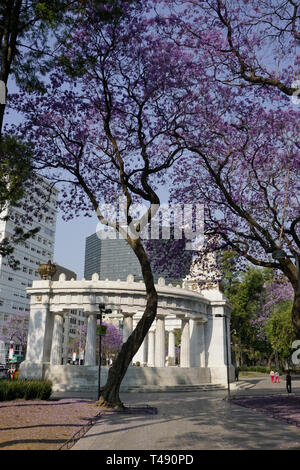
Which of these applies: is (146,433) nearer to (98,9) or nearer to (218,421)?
(218,421)

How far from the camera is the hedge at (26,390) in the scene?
1930 centimetres

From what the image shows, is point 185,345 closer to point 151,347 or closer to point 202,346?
point 202,346

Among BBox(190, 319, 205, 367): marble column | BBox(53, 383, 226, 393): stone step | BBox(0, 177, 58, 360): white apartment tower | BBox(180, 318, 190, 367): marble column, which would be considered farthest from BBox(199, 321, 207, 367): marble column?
BBox(0, 177, 58, 360): white apartment tower

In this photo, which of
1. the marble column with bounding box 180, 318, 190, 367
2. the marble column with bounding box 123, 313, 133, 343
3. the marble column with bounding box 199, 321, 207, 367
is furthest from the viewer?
the marble column with bounding box 199, 321, 207, 367

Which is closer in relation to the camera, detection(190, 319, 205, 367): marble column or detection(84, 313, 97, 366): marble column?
detection(84, 313, 97, 366): marble column

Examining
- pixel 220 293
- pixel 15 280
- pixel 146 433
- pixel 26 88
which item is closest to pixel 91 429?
pixel 146 433

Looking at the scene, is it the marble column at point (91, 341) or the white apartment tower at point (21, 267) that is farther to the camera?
the white apartment tower at point (21, 267)

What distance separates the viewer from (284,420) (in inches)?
564

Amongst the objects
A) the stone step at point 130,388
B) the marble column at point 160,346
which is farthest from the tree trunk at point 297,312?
the marble column at point 160,346

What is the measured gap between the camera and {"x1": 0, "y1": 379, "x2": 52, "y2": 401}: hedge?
63.3ft

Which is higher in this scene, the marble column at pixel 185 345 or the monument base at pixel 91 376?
the marble column at pixel 185 345

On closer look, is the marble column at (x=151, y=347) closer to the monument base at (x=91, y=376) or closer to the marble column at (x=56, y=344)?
the monument base at (x=91, y=376)

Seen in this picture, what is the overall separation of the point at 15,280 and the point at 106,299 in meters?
64.7

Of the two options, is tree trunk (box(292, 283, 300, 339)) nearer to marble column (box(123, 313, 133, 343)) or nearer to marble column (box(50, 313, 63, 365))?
marble column (box(123, 313, 133, 343))
